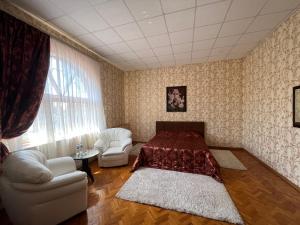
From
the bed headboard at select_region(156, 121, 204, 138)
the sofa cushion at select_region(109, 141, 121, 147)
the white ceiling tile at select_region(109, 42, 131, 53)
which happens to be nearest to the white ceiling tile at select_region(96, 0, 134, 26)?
the white ceiling tile at select_region(109, 42, 131, 53)

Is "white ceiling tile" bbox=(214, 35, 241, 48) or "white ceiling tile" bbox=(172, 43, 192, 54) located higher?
"white ceiling tile" bbox=(172, 43, 192, 54)

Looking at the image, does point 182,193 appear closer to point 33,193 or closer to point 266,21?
point 33,193

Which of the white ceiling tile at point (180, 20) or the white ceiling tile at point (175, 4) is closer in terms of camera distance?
the white ceiling tile at point (175, 4)

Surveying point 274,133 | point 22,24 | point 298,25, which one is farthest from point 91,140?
point 298,25

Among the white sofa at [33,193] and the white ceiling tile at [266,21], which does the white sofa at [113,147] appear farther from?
the white ceiling tile at [266,21]

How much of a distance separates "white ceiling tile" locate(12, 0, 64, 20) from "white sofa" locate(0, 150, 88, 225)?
2177mm

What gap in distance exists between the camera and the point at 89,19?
2.34 metres

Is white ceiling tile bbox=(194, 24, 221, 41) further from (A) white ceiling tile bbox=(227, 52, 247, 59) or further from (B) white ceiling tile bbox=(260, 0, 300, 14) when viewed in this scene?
(A) white ceiling tile bbox=(227, 52, 247, 59)

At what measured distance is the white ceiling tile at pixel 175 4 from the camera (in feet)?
6.50

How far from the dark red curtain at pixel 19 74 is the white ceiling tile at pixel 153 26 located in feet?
6.03

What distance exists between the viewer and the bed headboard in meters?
4.73

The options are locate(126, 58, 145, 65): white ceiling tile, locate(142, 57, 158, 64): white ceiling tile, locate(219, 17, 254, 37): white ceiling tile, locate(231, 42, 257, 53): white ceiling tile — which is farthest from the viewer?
locate(126, 58, 145, 65): white ceiling tile

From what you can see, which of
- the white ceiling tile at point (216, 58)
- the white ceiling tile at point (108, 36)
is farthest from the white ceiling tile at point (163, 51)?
the white ceiling tile at point (216, 58)

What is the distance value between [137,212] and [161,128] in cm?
337
